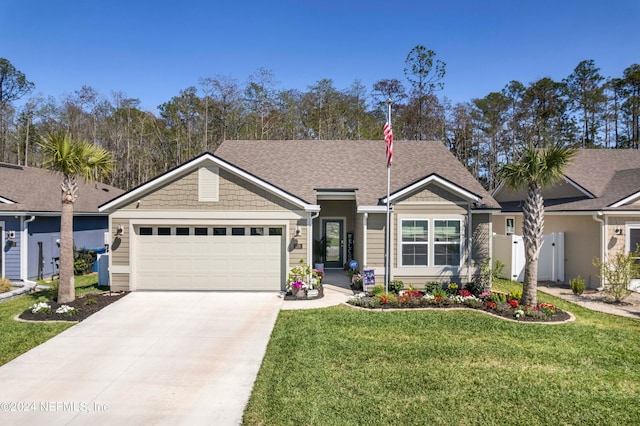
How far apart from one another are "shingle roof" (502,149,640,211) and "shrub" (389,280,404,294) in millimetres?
7311

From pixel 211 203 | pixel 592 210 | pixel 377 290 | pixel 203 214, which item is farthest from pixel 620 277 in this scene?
pixel 203 214

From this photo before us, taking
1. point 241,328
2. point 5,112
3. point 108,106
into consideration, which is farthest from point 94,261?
point 5,112

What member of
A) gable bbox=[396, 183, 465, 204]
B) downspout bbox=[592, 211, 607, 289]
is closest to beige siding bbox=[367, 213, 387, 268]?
gable bbox=[396, 183, 465, 204]

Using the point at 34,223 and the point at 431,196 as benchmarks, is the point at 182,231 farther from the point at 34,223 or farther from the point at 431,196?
the point at 431,196

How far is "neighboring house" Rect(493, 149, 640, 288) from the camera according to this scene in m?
13.4

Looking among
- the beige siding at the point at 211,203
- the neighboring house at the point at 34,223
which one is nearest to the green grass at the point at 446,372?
the beige siding at the point at 211,203

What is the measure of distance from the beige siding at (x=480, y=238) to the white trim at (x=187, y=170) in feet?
17.6

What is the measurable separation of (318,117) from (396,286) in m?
26.0

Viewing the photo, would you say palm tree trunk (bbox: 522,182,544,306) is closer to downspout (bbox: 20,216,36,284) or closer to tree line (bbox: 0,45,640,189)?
downspout (bbox: 20,216,36,284)

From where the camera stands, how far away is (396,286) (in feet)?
39.8

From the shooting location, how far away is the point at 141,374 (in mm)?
6449

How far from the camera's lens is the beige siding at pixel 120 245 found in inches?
478

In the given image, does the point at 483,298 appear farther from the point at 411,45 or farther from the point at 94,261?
the point at 411,45

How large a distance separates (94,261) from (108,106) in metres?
26.6
